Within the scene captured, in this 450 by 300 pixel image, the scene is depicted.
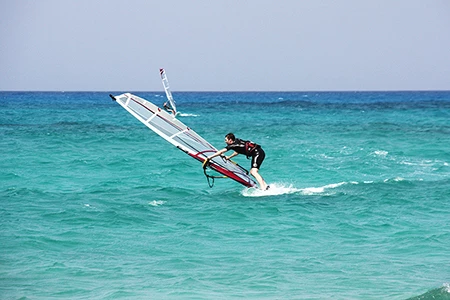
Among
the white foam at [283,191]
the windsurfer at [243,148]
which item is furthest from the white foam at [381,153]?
the windsurfer at [243,148]

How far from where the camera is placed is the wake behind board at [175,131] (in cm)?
1373

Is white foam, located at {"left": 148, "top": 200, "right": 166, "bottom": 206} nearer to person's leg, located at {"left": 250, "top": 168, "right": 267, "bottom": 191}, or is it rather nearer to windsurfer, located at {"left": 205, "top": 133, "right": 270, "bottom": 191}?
windsurfer, located at {"left": 205, "top": 133, "right": 270, "bottom": 191}

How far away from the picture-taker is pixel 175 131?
47.6ft

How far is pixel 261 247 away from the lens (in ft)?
34.3

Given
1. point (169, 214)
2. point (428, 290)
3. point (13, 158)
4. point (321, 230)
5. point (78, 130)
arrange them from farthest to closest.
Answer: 1. point (78, 130)
2. point (13, 158)
3. point (169, 214)
4. point (321, 230)
5. point (428, 290)

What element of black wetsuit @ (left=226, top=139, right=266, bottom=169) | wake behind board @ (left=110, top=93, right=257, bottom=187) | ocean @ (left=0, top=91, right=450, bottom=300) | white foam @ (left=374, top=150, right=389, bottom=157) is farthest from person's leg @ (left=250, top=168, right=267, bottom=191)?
white foam @ (left=374, top=150, right=389, bottom=157)

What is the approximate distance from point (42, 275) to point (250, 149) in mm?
5398

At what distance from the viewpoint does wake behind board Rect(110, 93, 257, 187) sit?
541 inches

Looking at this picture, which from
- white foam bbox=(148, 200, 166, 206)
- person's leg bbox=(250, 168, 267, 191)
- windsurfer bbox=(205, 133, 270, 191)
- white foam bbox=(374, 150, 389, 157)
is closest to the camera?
windsurfer bbox=(205, 133, 270, 191)

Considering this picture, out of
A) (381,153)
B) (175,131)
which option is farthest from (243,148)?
(381,153)

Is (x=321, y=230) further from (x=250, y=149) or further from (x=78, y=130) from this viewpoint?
(x=78, y=130)

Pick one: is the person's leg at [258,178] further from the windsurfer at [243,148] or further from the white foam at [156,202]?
the white foam at [156,202]

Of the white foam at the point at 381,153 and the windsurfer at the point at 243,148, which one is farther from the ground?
the windsurfer at the point at 243,148

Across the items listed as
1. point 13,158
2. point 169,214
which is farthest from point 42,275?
point 13,158
